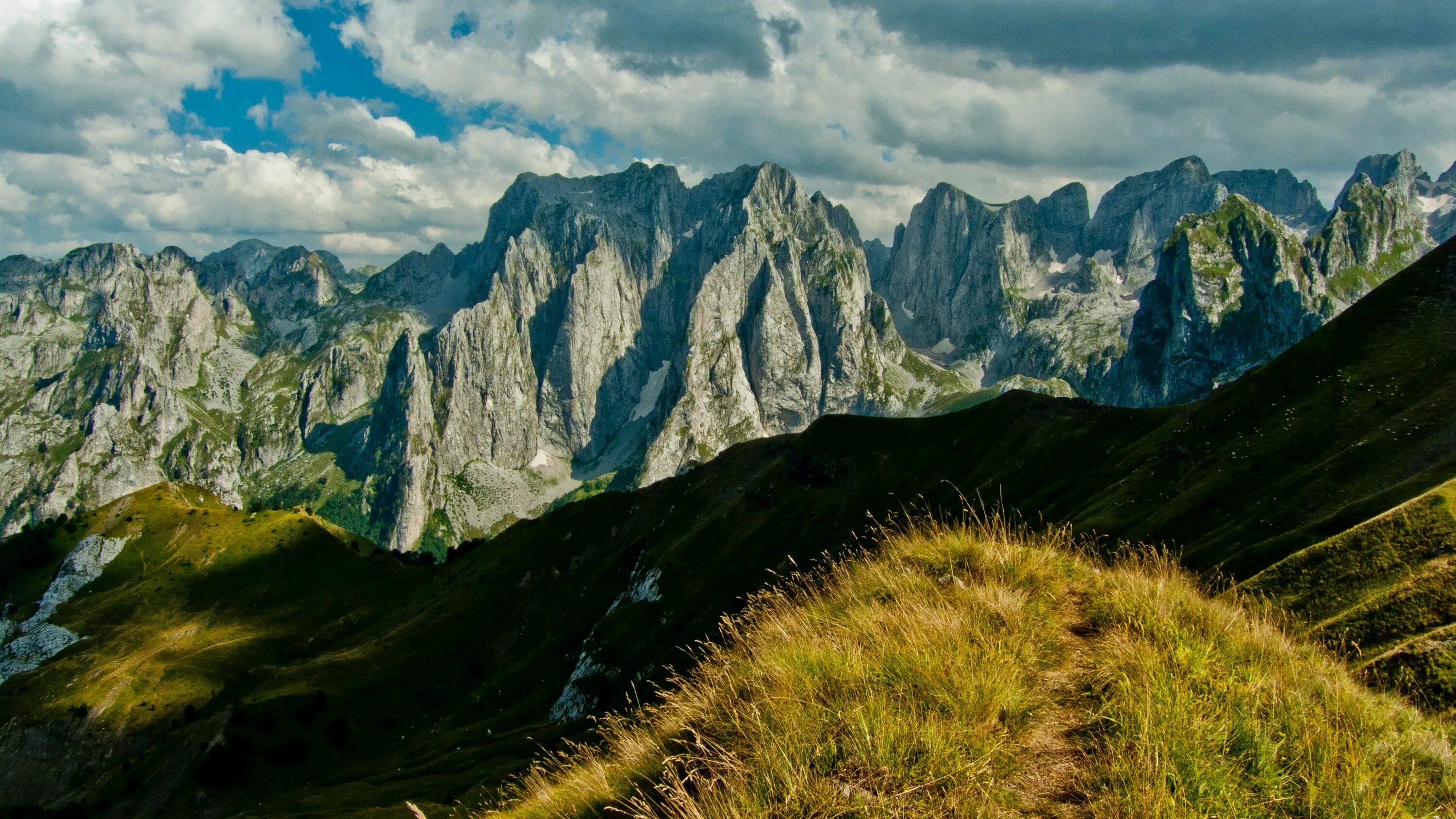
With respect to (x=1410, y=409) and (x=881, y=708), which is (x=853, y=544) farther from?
(x=881, y=708)

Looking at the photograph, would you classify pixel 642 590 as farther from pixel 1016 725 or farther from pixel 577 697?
pixel 1016 725

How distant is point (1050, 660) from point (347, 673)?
127 m

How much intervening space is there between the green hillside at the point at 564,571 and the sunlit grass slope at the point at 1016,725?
966 centimetres

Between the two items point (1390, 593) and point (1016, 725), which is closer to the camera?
point (1016, 725)

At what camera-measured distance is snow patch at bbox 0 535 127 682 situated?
466 feet

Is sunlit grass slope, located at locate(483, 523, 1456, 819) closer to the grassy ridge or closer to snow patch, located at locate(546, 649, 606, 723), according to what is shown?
the grassy ridge

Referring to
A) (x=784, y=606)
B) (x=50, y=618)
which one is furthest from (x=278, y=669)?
(x=784, y=606)

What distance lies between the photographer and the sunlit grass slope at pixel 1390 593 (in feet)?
32.5

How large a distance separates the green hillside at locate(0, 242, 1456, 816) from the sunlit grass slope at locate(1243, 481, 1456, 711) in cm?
125

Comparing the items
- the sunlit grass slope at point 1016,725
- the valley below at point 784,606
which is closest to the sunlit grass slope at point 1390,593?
the valley below at point 784,606

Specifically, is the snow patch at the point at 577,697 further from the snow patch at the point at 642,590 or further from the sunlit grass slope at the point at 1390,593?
the sunlit grass slope at the point at 1390,593

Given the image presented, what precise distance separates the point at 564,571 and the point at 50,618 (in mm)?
113959

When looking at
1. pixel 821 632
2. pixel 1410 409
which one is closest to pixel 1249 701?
pixel 821 632

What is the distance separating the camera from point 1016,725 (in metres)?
7.80
